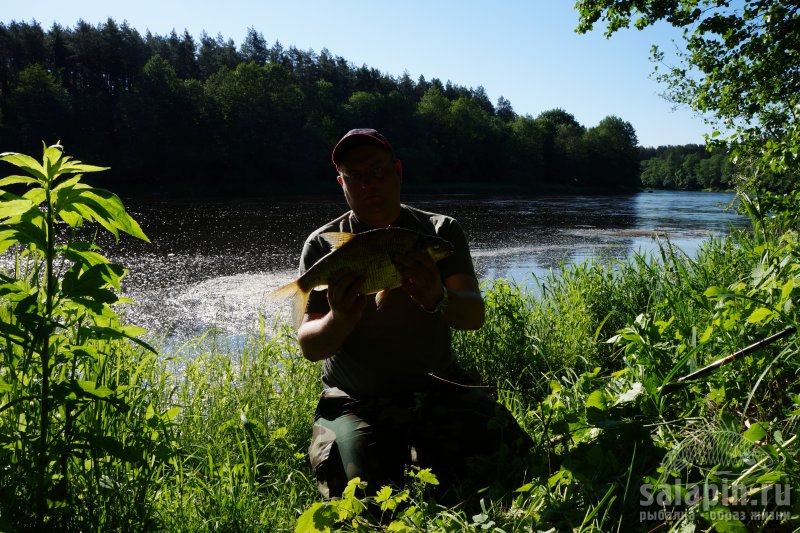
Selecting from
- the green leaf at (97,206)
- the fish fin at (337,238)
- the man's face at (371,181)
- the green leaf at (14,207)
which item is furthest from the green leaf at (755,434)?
the green leaf at (14,207)

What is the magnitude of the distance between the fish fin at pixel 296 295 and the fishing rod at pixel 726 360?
168 cm

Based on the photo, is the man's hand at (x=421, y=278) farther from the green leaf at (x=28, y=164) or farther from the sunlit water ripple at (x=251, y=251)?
the sunlit water ripple at (x=251, y=251)

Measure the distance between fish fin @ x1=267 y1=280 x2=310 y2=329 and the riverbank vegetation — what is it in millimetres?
619

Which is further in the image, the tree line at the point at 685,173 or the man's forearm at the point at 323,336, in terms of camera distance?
the tree line at the point at 685,173

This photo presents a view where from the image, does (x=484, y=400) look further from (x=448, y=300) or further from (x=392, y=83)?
(x=392, y=83)

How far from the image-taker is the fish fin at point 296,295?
2592 mm

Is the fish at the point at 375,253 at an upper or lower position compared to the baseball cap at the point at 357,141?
lower

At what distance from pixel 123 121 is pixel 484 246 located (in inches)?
1891

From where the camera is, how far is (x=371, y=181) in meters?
2.78

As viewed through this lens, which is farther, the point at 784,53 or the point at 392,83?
the point at 392,83

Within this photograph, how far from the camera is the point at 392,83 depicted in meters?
95.8

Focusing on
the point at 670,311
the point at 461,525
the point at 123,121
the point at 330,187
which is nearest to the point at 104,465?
the point at 461,525

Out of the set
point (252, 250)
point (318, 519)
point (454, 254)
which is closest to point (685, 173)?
point (252, 250)

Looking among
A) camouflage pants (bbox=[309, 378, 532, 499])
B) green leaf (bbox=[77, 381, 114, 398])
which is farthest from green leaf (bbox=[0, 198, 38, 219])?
camouflage pants (bbox=[309, 378, 532, 499])
